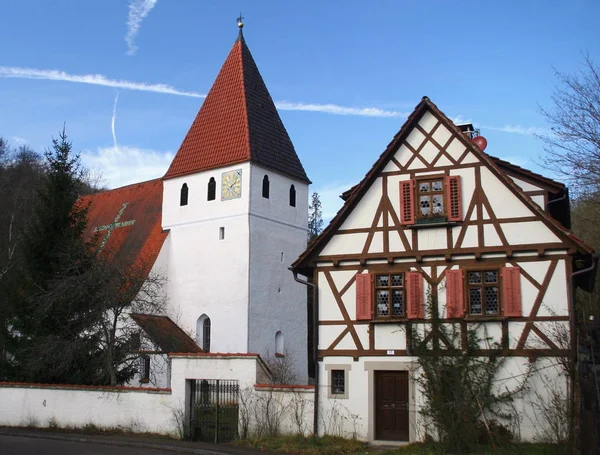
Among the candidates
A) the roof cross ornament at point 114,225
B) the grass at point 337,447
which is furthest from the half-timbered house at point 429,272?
the roof cross ornament at point 114,225

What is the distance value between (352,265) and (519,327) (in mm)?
4790

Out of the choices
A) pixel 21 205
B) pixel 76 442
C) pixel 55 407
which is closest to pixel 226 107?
pixel 21 205

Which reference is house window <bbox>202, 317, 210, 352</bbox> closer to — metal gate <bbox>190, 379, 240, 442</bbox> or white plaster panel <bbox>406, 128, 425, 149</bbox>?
metal gate <bbox>190, 379, 240, 442</bbox>

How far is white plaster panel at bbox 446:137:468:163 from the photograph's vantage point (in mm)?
19344

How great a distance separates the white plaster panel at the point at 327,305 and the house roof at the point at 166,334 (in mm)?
11083

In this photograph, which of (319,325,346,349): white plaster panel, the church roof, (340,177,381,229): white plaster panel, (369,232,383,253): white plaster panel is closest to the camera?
(369,232,383,253): white plaster panel

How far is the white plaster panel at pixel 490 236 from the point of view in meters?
18.5

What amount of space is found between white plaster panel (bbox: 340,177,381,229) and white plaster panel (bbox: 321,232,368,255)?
11.2 inches

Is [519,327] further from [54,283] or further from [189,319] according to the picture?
[189,319]

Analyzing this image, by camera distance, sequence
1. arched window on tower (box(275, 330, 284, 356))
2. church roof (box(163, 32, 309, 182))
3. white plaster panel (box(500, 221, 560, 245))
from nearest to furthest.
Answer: white plaster panel (box(500, 221, 560, 245))
arched window on tower (box(275, 330, 284, 356))
church roof (box(163, 32, 309, 182))

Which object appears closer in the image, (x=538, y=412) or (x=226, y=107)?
(x=538, y=412)

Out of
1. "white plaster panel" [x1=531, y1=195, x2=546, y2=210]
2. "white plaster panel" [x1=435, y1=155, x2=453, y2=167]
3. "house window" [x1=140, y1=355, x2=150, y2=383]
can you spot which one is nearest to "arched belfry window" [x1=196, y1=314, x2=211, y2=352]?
"house window" [x1=140, y1=355, x2=150, y2=383]

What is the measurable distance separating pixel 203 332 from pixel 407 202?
18.6 m

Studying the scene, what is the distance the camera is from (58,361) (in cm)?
2570
